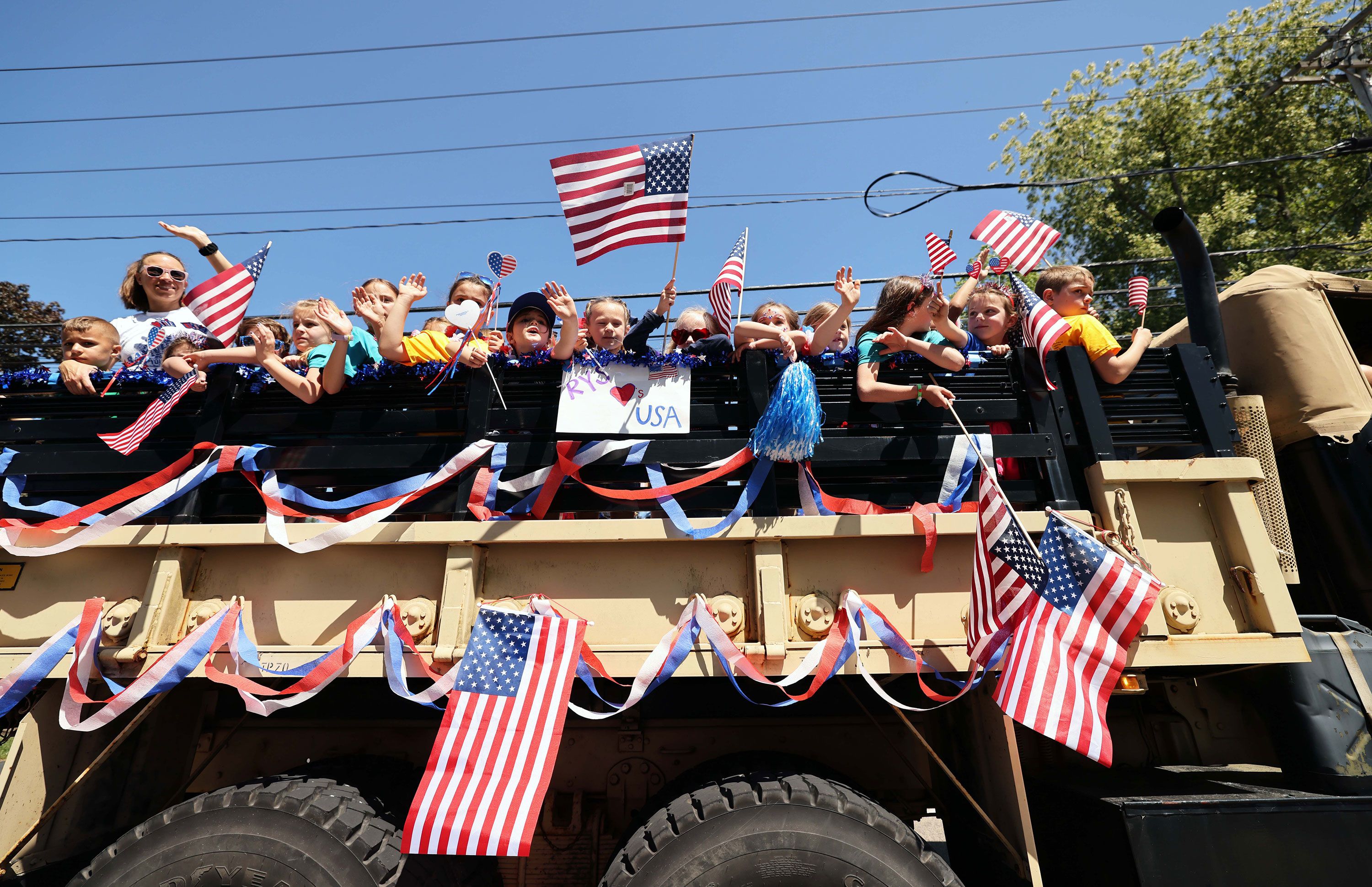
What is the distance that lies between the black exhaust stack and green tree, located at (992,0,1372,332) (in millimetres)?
12681

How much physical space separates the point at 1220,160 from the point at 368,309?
20.0 metres

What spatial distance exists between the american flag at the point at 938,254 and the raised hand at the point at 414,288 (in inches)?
138

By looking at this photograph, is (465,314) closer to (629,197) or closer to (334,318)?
(334,318)

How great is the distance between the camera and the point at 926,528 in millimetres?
2896

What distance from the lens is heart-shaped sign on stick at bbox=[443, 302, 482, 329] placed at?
3.69 m

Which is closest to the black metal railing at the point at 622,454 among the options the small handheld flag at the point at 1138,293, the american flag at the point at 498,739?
the american flag at the point at 498,739

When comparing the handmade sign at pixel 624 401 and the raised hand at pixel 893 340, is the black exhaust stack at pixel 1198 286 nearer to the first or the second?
the raised hand at pixel 893 340

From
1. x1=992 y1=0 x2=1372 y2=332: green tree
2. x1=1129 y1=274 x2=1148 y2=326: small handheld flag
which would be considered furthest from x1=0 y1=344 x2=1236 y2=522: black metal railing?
x1=992 y1=0 x2=1372 y2=332: green tree

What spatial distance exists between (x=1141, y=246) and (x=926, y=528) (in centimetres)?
1624

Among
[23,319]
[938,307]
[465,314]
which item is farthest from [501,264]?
[23,319]

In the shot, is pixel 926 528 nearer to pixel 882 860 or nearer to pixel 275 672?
pixel 882 860

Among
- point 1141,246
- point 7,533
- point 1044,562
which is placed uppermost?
point 1141,246

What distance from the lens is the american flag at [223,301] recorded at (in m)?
3.48

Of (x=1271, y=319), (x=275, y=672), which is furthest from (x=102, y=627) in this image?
(x=1271, y=319)
